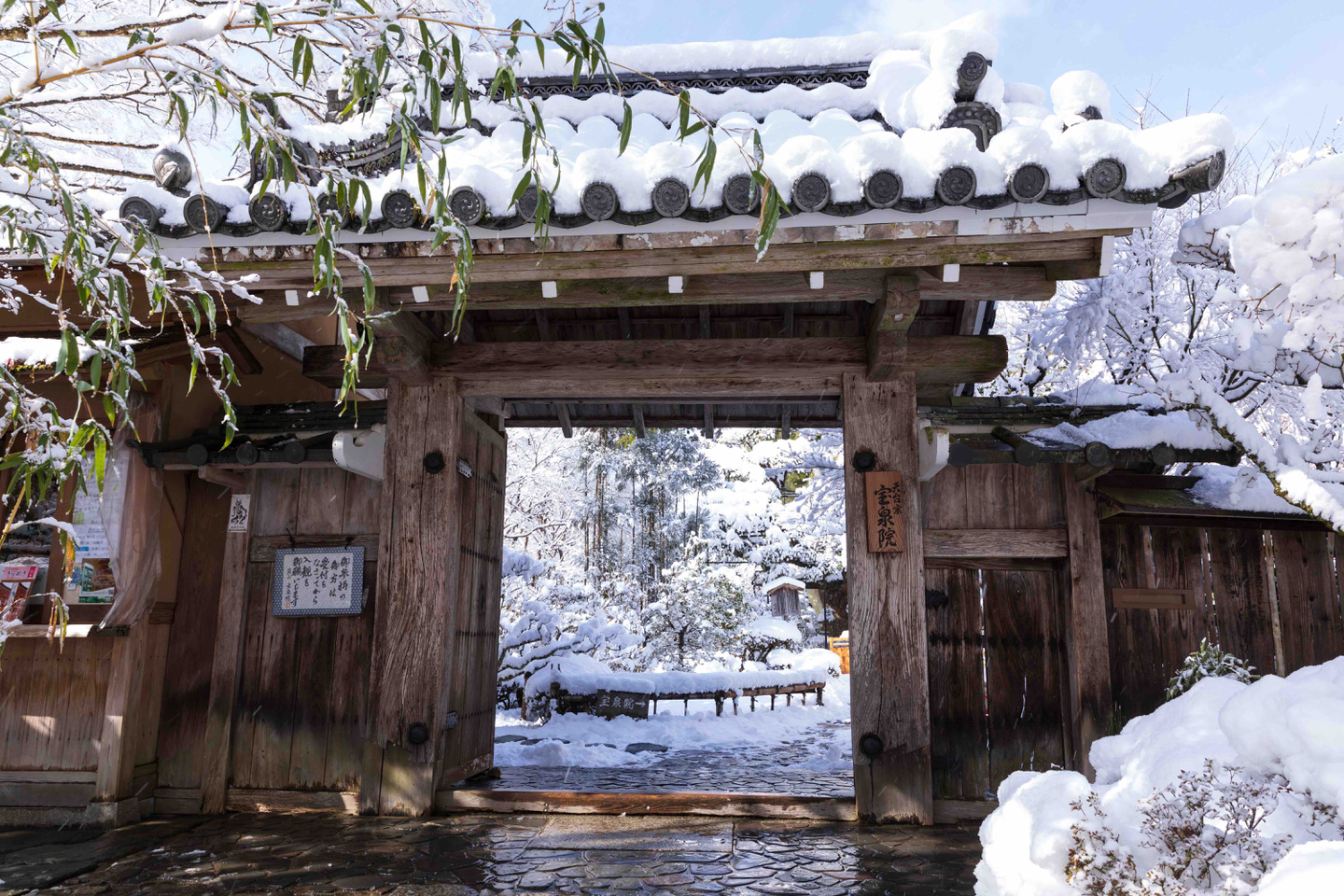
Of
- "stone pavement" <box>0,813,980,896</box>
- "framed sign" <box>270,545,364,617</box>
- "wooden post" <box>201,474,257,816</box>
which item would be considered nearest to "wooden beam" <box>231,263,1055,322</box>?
"framed sign" <box>270,545,364,617</box>

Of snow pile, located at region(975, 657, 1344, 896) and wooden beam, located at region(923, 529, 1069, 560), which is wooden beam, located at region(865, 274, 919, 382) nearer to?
wooden beam, located at region(923, 529, 1069, 560)

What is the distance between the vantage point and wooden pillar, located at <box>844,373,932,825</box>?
581 centimetres

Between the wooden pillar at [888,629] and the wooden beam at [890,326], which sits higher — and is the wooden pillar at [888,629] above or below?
below

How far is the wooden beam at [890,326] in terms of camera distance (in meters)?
5.32

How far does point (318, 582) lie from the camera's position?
6.60 metres

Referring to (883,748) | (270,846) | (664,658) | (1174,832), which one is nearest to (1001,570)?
(883,748)

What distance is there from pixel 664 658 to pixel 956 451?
1088 centimetres

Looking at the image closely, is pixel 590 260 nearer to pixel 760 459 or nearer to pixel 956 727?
pixel 956 727

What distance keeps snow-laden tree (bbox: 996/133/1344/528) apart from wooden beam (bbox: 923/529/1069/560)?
1.16m

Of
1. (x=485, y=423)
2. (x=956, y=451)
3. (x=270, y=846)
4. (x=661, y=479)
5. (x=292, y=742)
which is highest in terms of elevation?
(x=661, y=479)

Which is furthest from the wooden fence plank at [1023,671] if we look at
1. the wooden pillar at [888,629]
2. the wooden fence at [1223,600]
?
the wooden pillar at [888,629]

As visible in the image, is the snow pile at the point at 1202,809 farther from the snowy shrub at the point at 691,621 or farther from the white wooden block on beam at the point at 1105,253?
the snowy shrub at the point at 691,621

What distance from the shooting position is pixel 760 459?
24969 millimetres

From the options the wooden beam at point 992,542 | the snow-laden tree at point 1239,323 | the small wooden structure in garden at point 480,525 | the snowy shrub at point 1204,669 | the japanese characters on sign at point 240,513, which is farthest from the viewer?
the japanese characters on sign at point 240,513
